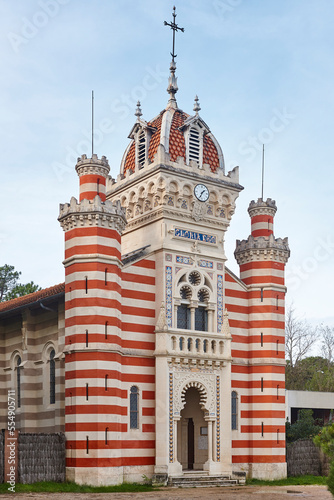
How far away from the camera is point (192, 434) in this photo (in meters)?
36.8

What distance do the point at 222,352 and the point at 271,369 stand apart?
349 cm

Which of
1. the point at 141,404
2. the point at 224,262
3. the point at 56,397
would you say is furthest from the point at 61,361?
Answer: the point at 224,262

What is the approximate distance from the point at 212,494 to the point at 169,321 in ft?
27.1

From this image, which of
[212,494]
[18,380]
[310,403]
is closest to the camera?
[212,494]

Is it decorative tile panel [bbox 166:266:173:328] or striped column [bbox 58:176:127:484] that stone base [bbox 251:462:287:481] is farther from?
decorative tile panel [bbox 166:266:173:328]

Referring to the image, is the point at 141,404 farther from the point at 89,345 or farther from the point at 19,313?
the point at 19,313

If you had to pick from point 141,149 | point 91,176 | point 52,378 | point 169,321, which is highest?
point 141,149

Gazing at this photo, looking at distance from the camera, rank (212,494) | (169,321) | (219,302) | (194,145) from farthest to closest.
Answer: (194,145) < (219,302) < (169,321) < (212,494)

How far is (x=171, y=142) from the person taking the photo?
3725cm

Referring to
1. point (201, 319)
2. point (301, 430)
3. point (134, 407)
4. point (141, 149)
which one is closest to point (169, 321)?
point (201, 319)

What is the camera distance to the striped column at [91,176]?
3381 cm

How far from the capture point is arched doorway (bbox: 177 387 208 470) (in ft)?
119

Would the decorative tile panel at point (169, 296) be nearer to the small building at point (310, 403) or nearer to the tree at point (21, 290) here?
the small building at point (310, 403)

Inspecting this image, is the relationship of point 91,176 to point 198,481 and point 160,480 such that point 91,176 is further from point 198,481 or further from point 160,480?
point 198,481
